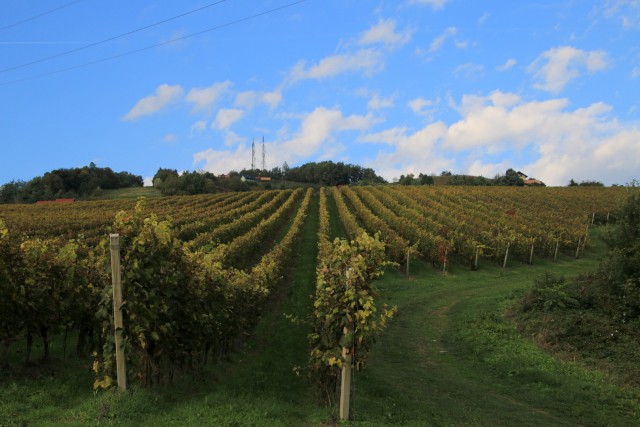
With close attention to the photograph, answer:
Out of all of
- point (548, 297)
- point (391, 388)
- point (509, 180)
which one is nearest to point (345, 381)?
point (391, 388)

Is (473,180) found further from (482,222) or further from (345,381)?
(345,381)

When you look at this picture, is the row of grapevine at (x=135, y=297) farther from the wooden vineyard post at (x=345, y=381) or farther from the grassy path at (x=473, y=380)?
the grassy path at (x=473, y=380)

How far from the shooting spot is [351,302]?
20.7 ft

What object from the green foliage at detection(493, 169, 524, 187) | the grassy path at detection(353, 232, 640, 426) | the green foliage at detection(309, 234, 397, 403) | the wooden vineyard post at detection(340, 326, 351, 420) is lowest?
the grassy path at detection(353, 232, 640, 426)

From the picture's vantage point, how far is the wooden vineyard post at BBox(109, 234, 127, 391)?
256 inches

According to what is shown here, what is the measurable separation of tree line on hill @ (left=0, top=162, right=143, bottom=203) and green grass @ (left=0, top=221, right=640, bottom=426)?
9267 centimetres

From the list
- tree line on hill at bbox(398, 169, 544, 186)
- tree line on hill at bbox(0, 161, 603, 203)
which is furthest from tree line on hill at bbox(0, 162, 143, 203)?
tree line on hill at bbox(398, 169, 544, 186)

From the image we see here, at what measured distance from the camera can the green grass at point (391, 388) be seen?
642cm

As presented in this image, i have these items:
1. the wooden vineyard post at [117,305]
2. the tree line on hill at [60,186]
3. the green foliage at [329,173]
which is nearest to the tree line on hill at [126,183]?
the tree line on hill at [60,186]

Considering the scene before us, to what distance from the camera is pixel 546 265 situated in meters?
32.7

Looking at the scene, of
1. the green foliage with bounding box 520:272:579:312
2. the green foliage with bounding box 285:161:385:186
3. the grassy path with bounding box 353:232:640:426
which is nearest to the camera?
the grassy path with bounding box 353:232:640:426

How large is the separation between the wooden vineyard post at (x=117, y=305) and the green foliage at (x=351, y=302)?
2869 millimetres

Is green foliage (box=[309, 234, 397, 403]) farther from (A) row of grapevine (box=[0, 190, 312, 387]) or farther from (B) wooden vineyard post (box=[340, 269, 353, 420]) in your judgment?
(A) row of grapevine (box=[0, 190, 312, 387])

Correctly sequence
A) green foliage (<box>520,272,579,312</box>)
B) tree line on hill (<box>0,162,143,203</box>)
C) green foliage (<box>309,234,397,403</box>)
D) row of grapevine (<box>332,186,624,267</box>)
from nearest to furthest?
1. green foliage (<box>309,234,397,403</box>)
2. green foliage (<box>520,272,579,312</box>)
3. row of grapevine (<box>332,186,624,267</box>)
4. tree line on hill (<box>0,162,143,203</box>)
